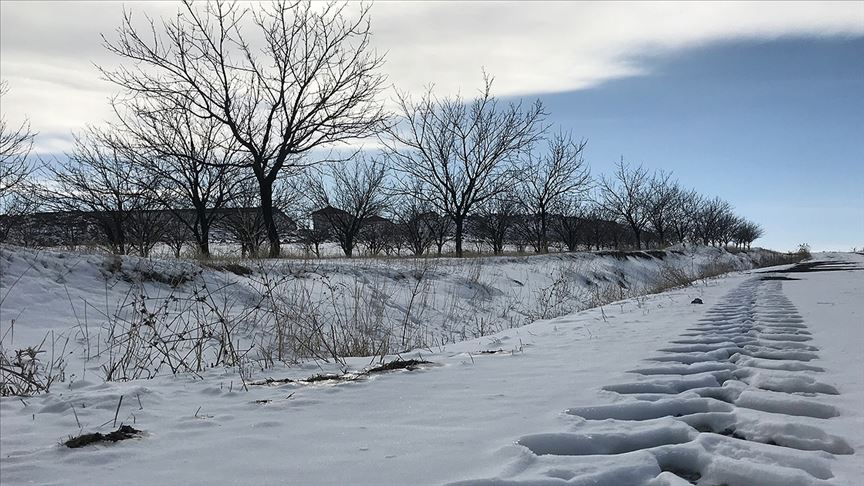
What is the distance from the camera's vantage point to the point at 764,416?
2.02 m

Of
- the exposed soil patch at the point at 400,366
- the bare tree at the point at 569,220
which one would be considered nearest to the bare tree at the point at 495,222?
the bare tree at the point at 569,220

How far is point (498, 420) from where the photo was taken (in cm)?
212

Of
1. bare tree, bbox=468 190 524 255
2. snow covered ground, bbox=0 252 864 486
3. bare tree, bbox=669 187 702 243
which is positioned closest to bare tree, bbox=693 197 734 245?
bare tree, bbox=669 187 702 243

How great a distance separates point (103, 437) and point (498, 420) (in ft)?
4.89

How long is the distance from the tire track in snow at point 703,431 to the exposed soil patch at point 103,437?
136 centimetres

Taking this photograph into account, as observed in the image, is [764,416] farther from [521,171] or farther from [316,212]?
[316,212]

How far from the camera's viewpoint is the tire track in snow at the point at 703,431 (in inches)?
61.1

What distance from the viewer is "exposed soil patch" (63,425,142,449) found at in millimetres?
1896

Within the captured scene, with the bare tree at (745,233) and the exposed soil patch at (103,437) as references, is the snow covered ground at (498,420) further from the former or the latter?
the bare tree at (745,233)

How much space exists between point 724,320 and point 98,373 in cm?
528

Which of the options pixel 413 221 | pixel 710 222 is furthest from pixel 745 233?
pixel 413 221

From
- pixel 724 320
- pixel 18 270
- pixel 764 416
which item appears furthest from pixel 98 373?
pixel 724 320

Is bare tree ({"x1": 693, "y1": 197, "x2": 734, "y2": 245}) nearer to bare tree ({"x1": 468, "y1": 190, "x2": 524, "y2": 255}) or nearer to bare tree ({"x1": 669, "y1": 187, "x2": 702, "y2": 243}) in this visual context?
bare tree ({"x1": 669, "y1": 187, "x2": 702, "y2": 243})

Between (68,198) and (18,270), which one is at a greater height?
(68,198)
